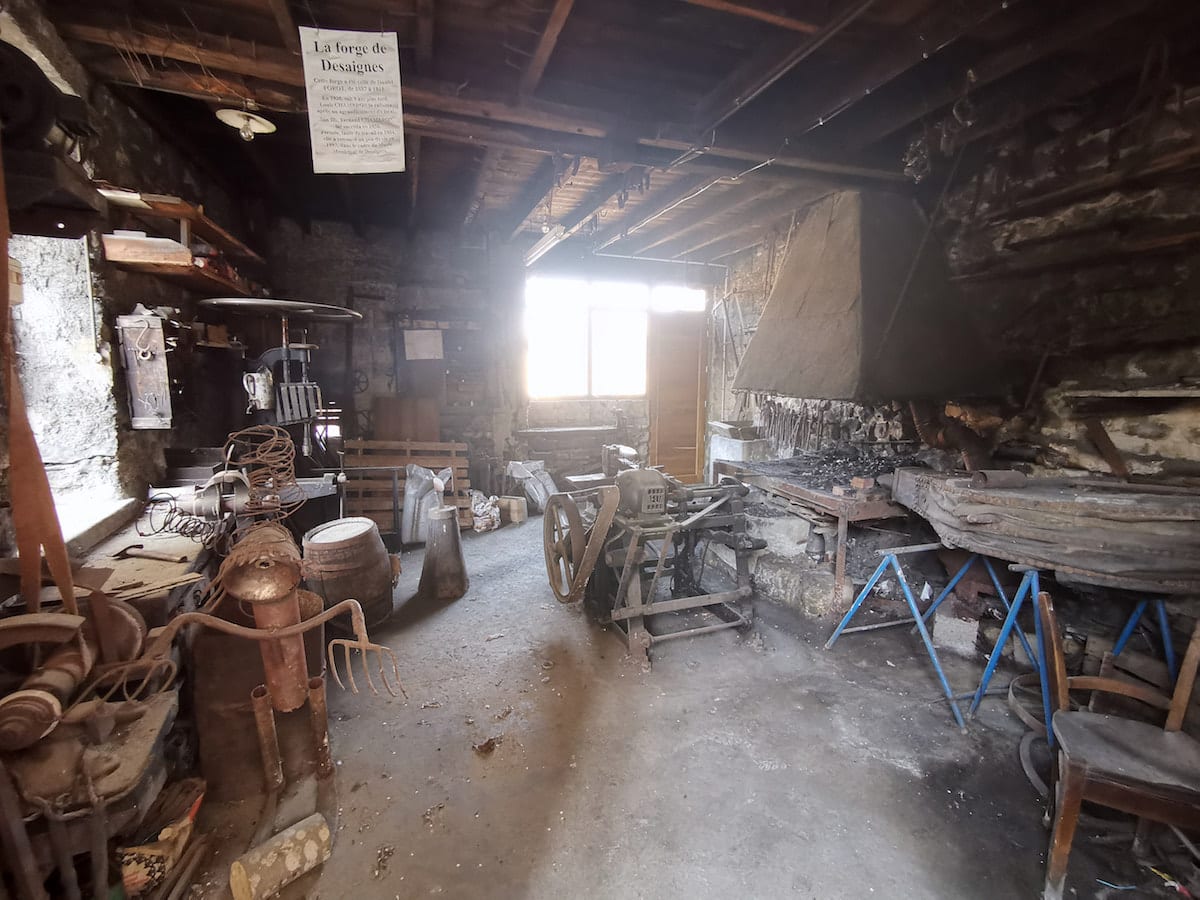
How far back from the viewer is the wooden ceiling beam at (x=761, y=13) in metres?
2.29

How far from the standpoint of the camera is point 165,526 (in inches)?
116

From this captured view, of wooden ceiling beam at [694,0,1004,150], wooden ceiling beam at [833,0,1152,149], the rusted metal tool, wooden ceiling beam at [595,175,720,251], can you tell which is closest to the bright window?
wooden ceiling beam at [595,175,720,251]

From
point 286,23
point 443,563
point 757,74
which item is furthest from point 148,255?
point 757,74

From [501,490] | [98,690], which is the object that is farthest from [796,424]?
[98,690]

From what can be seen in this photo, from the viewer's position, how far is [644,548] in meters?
3.77

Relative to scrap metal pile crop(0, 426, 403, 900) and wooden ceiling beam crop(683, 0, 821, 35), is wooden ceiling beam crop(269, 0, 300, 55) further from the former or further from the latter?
scrap metal pile crop(0, 426, 403, 900)

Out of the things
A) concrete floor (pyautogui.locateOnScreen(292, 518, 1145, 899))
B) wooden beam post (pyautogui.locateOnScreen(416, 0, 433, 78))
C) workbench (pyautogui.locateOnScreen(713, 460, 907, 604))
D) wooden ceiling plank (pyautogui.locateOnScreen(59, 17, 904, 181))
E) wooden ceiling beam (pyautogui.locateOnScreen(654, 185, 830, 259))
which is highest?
wooden ceiling beam (pyautogui.locateOnScreen(654, 185, 830, 259))

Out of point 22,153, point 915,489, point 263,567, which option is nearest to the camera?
point 22,153

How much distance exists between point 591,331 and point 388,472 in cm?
373

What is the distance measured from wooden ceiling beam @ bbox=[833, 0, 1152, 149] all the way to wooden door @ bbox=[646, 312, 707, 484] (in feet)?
15.5

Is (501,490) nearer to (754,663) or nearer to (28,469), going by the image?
(754,663)

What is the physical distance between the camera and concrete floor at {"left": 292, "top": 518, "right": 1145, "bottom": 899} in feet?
6.96

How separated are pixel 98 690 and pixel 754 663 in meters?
3.40

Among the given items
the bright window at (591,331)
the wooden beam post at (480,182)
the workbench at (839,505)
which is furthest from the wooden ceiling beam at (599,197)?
the workbench at (839,505)
